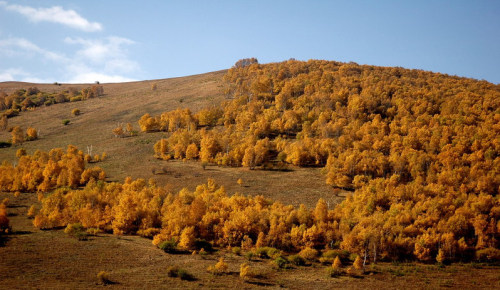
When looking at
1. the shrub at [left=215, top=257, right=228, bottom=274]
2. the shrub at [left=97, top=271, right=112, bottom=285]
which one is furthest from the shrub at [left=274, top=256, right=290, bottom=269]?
the shrub at [left=97, top=271, right=112, bottom=285]

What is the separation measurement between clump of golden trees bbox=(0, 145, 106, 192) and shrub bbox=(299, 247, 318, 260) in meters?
54.5

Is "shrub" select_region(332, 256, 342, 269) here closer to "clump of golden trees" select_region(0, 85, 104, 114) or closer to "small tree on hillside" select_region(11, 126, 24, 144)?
"small tree on hillside" select_region(11, 126, 24, 144)

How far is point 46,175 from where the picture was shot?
268 ft

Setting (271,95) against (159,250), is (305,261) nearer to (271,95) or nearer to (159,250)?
(159,250)

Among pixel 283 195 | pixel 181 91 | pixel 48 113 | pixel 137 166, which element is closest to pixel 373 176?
pixel 283 195

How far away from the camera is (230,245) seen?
59.5 m

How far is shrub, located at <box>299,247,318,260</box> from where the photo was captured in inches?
2147

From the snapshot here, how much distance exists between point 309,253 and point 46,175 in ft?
221

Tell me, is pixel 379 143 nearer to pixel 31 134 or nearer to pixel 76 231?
pixel 76 231

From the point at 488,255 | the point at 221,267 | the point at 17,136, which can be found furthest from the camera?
the point at 17,136

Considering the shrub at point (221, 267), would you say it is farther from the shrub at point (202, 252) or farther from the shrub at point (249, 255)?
the shrub at point (202, 252)

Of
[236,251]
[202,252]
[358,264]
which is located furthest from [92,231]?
[358,264]

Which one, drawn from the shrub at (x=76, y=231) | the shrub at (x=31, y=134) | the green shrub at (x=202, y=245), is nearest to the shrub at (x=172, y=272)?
the green shrub at (x=202, y=245)

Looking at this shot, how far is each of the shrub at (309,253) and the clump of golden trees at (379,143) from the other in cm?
608
